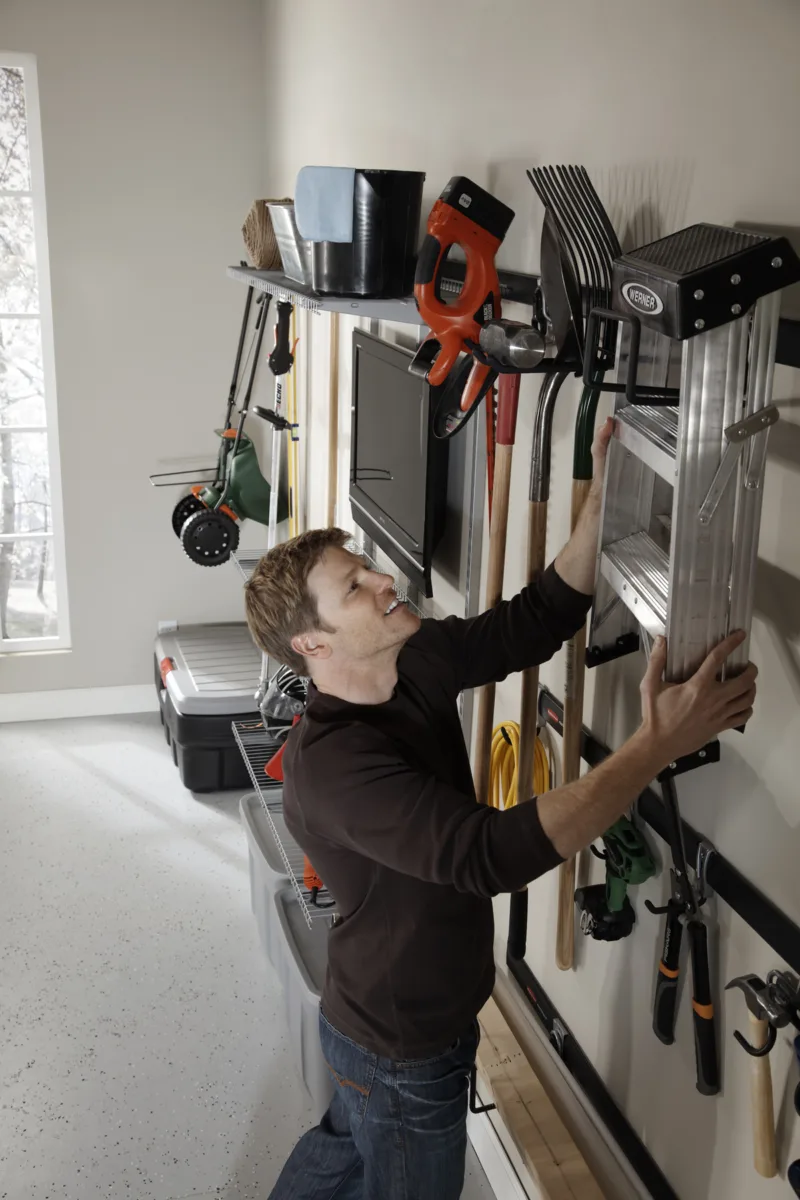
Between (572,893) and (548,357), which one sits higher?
(548,357)

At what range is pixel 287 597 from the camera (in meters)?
1.78

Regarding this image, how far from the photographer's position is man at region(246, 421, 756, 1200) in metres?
1.70

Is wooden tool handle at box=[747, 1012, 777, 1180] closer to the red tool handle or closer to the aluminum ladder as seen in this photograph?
the aluminum ladder

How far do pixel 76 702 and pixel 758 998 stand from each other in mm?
3870

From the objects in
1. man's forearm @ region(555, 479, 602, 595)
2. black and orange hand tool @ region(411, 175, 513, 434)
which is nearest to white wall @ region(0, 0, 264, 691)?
black and orange hand tool @ region(411, 175, 513, 434)

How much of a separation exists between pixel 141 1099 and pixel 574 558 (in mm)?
1787

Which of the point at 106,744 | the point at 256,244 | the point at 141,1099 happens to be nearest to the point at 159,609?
the point at 106,744

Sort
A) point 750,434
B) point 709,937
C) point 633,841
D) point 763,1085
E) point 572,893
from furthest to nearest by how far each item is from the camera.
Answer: point 572,893 < point 633,841 < point 709,937 < point 763,1085 < point 750,434

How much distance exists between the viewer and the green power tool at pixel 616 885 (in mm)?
1724

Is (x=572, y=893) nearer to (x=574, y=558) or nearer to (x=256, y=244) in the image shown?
(x=574, y=558)

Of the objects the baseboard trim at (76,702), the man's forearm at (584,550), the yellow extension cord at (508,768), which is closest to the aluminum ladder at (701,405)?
the man's forearm at (584,550)

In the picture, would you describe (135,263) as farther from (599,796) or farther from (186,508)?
(599,796)

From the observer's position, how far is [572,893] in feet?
6.45

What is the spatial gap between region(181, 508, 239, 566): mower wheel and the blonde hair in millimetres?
2193
